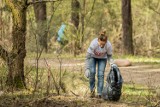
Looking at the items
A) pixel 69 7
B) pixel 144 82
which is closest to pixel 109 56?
pixel 144 82

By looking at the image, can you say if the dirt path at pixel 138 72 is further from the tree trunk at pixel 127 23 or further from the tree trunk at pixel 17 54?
the tree trunk at pixel 127 23

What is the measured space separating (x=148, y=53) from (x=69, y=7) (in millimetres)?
6217

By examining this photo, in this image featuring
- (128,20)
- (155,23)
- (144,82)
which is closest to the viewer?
(144,82)

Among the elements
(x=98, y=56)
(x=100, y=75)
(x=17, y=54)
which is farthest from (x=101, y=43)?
(x=17, y=54)

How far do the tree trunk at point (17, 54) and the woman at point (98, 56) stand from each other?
57.0 inches

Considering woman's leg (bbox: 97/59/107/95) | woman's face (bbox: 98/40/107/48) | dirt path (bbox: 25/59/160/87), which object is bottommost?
dirt path (bbox: 25/59/160/87)

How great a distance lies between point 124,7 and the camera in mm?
24000

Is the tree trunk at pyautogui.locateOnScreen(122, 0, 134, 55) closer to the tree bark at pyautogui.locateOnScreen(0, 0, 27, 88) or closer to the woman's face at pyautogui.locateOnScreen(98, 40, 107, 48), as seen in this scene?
the tree bark at pyautogui.locateOnScreen(0, 0, 27, 88)

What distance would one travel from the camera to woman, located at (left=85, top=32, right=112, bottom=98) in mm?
10469

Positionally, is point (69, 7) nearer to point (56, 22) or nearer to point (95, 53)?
point (56, 22)

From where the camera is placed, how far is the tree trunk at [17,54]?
10733 millimetres

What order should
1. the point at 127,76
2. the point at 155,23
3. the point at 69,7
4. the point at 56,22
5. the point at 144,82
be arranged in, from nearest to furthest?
the point at 144,82 → the point at 127,76 → the point at 69,7 → the point at 56,22 → the point at 155,23

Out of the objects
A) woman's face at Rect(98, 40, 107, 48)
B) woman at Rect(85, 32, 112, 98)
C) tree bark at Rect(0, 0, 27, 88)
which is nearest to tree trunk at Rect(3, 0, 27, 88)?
tree bark at Rect(0, 0, 27, 88)

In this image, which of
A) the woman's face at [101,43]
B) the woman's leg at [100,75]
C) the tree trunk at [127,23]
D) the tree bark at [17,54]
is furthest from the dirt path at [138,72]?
the tree trunk at [127,23]
